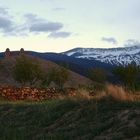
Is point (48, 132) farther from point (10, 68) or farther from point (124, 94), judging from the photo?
point (10, 68)

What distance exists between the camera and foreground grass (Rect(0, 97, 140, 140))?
1712 centimetres

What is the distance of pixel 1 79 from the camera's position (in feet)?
360

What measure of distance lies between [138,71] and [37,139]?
6461 cm

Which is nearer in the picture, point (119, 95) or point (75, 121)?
point (75, 121)

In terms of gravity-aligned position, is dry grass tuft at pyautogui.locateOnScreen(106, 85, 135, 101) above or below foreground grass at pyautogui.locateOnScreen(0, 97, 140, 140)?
above

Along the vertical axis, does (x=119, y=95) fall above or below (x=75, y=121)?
above

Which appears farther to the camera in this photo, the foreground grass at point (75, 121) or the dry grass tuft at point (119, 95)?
the dry grass tuft at point (119, 95)

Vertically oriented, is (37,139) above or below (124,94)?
below

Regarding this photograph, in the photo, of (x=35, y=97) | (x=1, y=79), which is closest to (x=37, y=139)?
(x=35, y=97)

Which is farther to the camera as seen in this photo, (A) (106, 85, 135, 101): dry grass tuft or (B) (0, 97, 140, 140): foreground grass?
(A) (106, 85, 135, 101): dry grass tuft

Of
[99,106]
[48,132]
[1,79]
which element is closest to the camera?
[48,132]

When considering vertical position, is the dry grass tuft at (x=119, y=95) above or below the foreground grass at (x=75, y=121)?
above

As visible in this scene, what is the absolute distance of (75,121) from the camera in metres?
19.8

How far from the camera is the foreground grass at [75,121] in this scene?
56.2 ft
